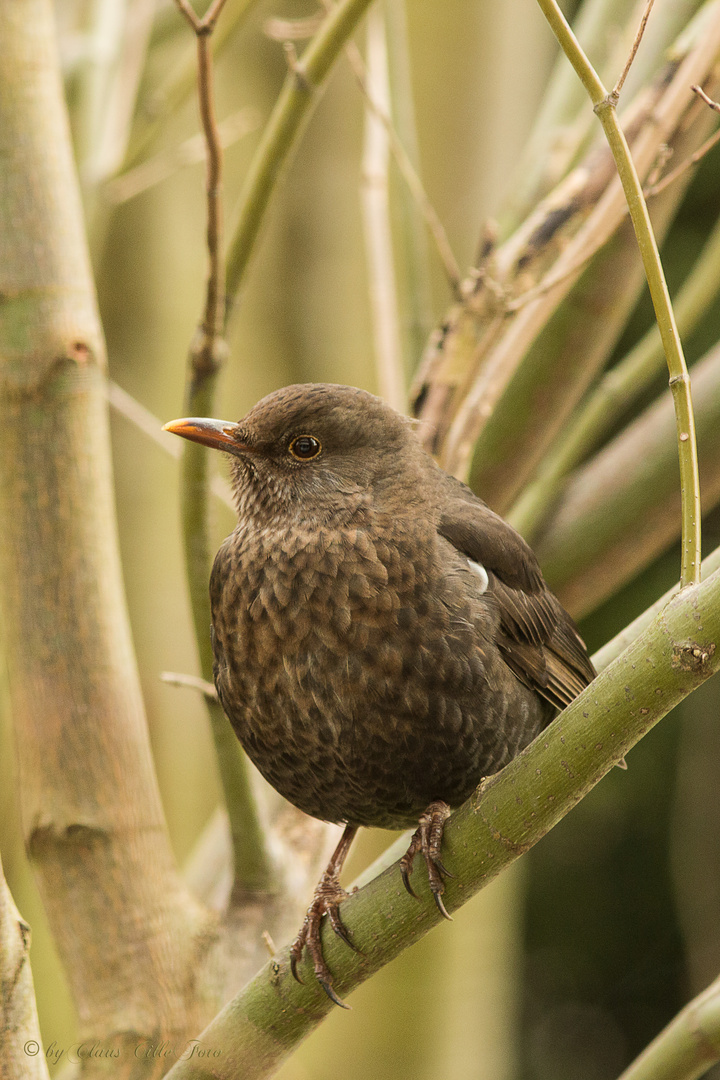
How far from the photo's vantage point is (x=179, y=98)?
314 cm

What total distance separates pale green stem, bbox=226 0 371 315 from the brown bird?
12.7 inches

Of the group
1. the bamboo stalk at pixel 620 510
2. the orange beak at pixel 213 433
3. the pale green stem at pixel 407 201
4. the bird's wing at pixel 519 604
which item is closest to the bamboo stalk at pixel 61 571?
the orange beak at pixel 213 433

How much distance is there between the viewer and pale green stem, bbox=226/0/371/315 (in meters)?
2.01

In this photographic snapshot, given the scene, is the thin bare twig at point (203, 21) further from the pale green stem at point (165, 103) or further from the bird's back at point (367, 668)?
the pale green stem at point (165, 103)

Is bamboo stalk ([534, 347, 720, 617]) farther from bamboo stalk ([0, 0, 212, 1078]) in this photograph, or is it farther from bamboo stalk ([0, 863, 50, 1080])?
bamboo stalk ([0, 863, 50, 1080])

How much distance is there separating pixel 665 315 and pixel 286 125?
3.44 ft

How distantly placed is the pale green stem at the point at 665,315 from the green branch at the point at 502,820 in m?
0.06

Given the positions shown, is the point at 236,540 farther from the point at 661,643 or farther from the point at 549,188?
the point at 549,188

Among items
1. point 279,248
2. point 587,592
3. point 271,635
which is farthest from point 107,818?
point 279,248

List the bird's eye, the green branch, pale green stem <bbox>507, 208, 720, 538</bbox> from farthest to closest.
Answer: pale green stem <bbox>507, 208, 720, 538</bbox>
the bird's eye
the green branch

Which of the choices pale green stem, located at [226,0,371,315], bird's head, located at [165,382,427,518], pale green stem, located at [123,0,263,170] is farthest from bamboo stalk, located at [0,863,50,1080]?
pale green stem, located at [123,0,263,170]

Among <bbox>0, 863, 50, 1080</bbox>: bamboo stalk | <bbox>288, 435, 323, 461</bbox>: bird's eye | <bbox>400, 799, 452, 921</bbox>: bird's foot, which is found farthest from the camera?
<bbox>288, 435, 323, 461</bbox>: bird's eye

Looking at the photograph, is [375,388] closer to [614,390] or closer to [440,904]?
[614,390]

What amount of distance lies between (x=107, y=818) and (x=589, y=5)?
2.58 meters
